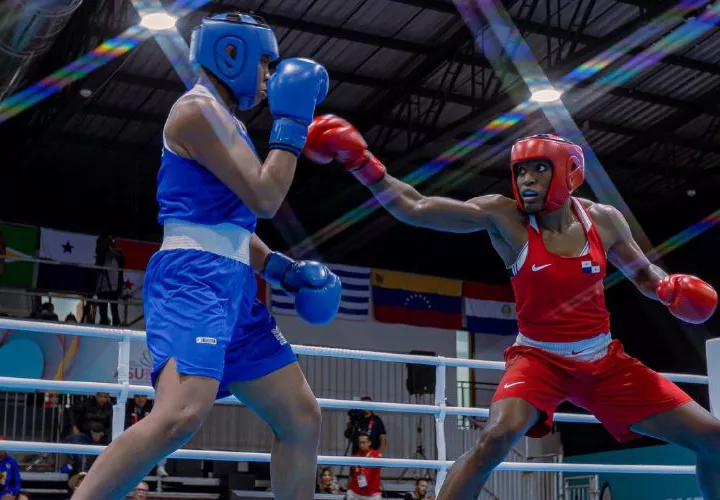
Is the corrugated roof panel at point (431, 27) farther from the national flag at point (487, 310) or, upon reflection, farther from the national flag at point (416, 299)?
the national flag at point (487, 310)

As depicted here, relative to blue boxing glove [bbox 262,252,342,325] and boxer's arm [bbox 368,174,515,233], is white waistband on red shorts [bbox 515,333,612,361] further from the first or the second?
blue boxing glove [bbox 262,252,342,325]

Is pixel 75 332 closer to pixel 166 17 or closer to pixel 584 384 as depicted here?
pixel 584 384

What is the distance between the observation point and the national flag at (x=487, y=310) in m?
15.4

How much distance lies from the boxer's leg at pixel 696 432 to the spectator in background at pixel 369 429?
6568 mm

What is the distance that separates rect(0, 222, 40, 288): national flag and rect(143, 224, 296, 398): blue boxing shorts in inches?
419

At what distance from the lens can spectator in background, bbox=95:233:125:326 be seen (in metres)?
11.5

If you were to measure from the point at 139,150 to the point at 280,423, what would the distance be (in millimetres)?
12304

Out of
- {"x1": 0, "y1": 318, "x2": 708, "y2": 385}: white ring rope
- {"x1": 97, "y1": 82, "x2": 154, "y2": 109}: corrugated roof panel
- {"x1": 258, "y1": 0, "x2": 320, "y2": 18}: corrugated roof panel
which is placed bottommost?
{"x1": 0, "y1": 318, "x2": 708, "y2": 385}: white ring rope

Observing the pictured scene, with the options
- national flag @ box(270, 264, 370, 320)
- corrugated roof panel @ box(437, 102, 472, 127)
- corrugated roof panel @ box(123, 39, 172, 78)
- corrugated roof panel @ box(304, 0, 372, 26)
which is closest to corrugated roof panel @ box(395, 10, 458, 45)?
corrugated roof panel @ box(304, 0, 372, 26)

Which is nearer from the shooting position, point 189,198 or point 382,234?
point 189,198

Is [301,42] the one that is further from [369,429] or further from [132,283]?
[369,429]

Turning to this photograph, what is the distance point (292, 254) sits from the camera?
14586 mm

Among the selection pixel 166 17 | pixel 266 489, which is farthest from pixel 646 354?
pixel 166 17

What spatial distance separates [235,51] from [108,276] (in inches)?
396
